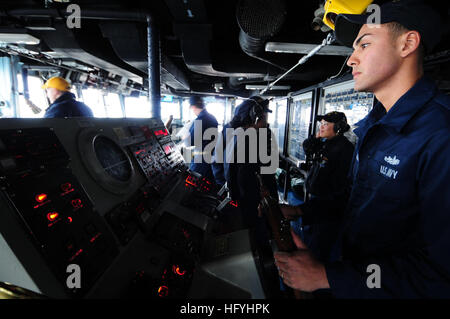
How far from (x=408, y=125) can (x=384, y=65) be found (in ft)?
1.00

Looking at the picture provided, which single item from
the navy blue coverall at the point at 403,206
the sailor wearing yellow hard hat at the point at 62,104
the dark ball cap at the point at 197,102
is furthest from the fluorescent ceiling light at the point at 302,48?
the sailor wearing yellow hard hat at the point at 62,104

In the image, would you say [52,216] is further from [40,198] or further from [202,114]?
[202,114]

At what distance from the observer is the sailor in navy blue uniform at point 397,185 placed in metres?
0.61

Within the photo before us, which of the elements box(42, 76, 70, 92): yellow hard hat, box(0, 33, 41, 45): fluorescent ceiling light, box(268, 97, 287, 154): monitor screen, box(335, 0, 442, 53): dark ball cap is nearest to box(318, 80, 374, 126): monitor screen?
box(335, 0, 442, 53): dark ball cap

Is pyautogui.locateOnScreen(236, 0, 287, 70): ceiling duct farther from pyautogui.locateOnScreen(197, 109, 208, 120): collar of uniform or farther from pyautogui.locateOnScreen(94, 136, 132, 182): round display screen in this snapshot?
pyautogui.locateOnScreen(197, 109, 208, 120): collar of uniform

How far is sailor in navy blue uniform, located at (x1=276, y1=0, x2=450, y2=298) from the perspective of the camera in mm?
610

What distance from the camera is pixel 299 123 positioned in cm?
480

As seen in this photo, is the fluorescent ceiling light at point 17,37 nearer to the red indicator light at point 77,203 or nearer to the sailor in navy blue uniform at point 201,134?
the sailor in navy blue uniform at point 201,134

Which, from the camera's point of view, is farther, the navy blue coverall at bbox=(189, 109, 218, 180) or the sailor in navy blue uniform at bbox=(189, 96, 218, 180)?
the navy blue coverall at bbox=(189, 109, 218, 180)

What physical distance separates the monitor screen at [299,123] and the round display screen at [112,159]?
12.5ft

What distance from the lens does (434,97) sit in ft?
2.57

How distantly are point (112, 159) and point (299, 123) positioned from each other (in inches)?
179

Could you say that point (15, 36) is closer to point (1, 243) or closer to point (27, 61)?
point (27, 61)

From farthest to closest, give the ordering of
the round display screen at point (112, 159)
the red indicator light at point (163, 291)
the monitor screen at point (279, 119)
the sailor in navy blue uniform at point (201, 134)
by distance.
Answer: the monitor screen at point (279, 119)
the sailor in navy blue uniform at point (201, 134)
the round display screen at point (112, 159)
the red indicator light at point (163, 291)
